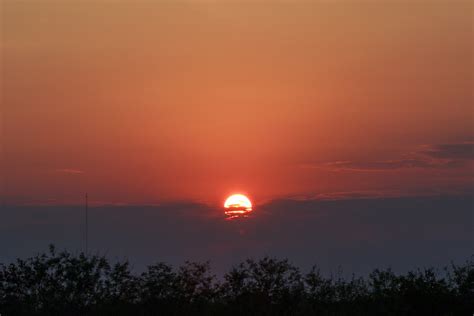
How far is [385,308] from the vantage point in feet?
71.1

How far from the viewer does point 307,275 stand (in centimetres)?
2252

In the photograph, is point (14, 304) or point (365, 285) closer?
point (14, 304)

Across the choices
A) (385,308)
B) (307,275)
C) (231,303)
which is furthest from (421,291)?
(231,303)

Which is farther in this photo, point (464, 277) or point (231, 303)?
point (464, 277)

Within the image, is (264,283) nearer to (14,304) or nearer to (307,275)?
(307,275)

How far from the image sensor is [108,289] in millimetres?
21797

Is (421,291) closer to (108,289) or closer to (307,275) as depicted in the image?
(307,275)

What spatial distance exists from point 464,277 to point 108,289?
9658 millimetres

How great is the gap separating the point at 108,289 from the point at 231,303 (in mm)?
3180

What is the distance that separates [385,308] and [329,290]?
63.6 inches

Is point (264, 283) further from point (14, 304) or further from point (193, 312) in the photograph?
point (14, 304)

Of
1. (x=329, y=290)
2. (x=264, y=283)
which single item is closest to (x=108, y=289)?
(x=264, y=283)

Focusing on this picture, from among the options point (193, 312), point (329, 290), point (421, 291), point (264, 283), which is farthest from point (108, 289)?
point (421, 291)

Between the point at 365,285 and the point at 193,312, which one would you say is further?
the point at 365,285
